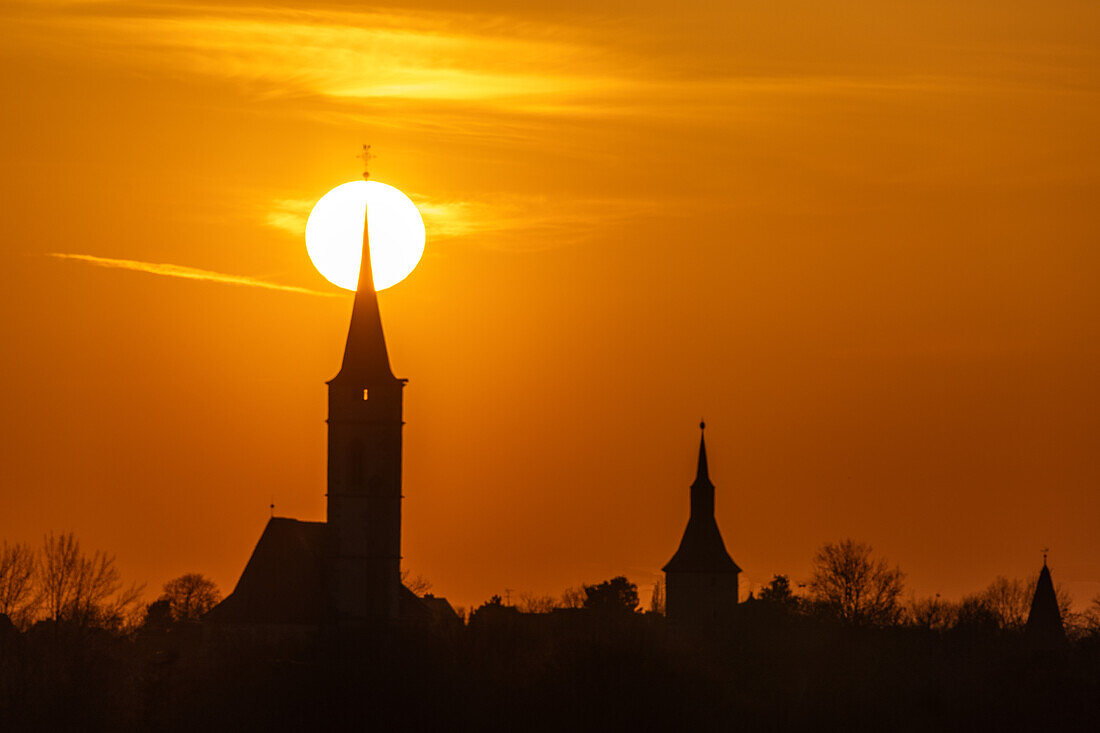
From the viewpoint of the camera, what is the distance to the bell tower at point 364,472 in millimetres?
115750

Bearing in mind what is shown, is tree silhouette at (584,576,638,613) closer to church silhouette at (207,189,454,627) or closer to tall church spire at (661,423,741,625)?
tall church spire at (661,423,741,625)

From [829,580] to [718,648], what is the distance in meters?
38.3

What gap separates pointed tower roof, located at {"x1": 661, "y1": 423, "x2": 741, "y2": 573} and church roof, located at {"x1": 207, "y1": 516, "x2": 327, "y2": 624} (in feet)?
128

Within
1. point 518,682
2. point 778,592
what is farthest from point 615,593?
point 518,682

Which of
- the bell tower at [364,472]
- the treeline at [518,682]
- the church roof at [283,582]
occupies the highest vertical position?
the bell tower at [364,472]

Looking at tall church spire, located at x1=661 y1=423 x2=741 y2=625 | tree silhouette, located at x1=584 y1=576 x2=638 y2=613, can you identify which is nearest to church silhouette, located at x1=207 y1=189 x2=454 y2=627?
tall church spire, located at x1=661 y1=423 x2=741 y2=625

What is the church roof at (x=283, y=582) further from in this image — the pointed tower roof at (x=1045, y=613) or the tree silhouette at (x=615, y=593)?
the tree silhouette at (x=615, y=593)

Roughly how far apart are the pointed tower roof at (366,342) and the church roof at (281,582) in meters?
7.69

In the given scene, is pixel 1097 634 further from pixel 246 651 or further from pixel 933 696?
pixel 246 651

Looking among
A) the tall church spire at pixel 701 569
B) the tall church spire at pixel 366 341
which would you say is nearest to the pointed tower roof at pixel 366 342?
the tall church spire at pixel 366 341

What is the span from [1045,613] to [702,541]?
22.2 metres

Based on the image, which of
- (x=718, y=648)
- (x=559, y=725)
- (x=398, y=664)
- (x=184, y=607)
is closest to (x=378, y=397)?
(x=718, y=648)

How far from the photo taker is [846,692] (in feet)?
282

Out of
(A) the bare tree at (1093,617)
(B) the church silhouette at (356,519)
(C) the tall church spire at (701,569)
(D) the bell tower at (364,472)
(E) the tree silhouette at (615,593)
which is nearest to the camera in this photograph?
(B) the church silhouette at (356,519)
